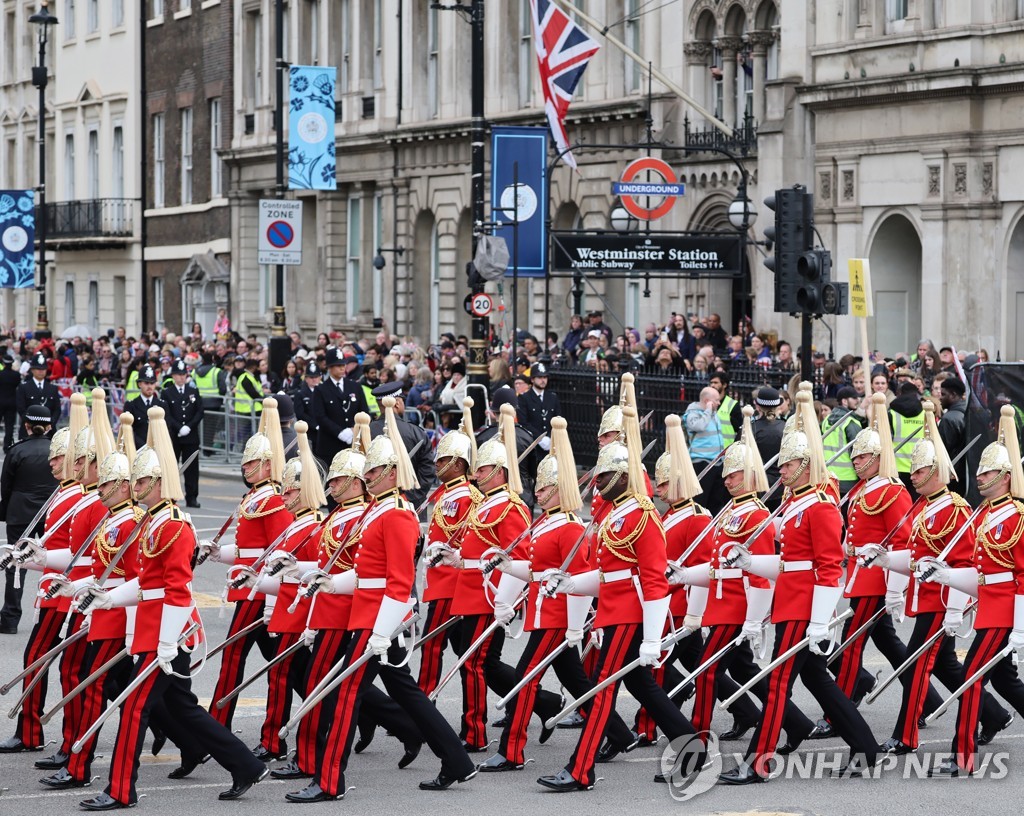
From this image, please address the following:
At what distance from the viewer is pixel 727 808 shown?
9617 millimetres

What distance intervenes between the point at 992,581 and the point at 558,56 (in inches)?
690

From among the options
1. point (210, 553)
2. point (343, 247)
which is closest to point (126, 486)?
point (210, 553)

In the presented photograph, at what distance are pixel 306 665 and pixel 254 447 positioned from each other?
125 cm

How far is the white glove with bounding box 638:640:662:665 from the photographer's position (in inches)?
389

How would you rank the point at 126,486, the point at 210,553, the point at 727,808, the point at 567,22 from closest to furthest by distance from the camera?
the point at 727,808, the point at 126,486, the point at 210,553, the point at 567,22

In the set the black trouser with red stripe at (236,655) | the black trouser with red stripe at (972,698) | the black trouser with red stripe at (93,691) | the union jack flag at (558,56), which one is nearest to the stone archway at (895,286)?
the union jack flag at (558,56)

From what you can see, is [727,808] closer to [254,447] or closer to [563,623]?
[563,623]

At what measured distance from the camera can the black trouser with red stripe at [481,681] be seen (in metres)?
11.0

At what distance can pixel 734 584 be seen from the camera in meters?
10.6

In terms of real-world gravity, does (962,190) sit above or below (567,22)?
below

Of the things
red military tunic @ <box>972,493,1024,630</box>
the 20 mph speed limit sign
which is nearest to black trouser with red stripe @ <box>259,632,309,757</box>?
red military tunic @ <box>972,493,1024,630</box>

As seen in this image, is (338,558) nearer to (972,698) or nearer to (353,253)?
(972,698)

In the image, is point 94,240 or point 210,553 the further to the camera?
point 94,240

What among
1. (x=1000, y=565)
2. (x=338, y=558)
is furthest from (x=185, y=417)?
(x=1000, y=565)
